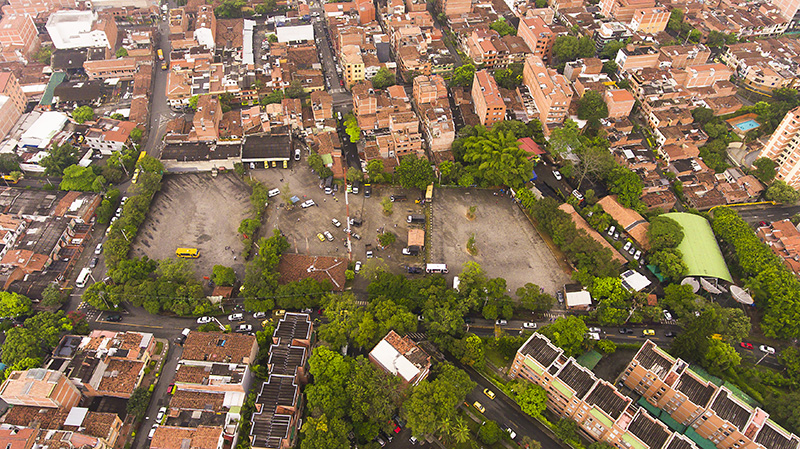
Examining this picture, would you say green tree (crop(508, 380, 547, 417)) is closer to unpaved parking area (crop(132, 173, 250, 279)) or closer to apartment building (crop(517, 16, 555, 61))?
unpaved parking area (crop(132, 173, 250, 279))

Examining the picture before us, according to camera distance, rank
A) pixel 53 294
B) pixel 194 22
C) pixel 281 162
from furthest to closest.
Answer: pixel 194 22
pixel 281 162
pixel 53 294

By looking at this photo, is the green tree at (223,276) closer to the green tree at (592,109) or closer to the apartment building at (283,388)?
the apartment building at (283,388)

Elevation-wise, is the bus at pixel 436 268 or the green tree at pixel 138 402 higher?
the green tree at pixel 138 402

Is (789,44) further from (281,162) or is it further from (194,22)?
(194,22)

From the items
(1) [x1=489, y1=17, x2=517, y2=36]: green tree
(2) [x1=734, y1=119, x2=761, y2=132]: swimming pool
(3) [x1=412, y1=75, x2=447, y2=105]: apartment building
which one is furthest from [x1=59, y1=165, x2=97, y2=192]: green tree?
(2) [x1=734, y1=119, x2=761, y2=132]: swimming pool

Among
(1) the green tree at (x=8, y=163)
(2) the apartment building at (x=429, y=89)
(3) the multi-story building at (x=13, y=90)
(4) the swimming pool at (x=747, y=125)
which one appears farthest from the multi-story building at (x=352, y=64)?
(4) the swimming pool at (x=747, y=125)

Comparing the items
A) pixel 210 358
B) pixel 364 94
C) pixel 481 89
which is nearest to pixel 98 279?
pixel 210 358

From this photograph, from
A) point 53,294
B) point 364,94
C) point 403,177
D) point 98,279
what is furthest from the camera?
point 364,94
